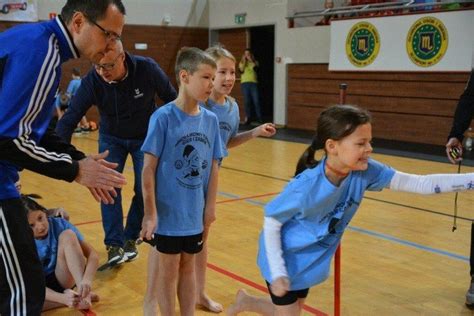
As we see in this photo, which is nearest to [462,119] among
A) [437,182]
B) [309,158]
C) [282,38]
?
[437,182]

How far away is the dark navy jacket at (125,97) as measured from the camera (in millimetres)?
4035

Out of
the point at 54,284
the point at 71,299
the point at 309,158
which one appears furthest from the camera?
the point at 54,284

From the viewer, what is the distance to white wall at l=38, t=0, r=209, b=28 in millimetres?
15117

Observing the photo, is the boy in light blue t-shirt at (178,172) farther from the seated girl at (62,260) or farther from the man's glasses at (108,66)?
the man's glasses at (108,66)

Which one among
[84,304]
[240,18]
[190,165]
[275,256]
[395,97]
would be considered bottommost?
[84,304]

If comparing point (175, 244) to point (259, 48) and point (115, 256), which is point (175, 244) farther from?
point (259, 48)

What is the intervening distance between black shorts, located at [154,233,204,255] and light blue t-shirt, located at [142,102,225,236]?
1.1 inches

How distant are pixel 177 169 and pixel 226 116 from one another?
0.75m

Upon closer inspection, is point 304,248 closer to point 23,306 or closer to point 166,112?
point 166,112

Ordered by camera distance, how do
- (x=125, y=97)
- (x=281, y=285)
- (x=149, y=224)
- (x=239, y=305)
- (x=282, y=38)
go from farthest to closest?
(x=282, y=38) < (x=125, y=97) < (x=239, y=305) < (x=149, y=224) < (x=281, y=285)

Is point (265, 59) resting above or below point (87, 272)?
above

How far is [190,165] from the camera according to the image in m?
2.86

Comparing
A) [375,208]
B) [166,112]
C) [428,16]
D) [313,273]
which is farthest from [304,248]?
[428,16]

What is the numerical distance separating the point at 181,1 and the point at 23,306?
47.6 ft
